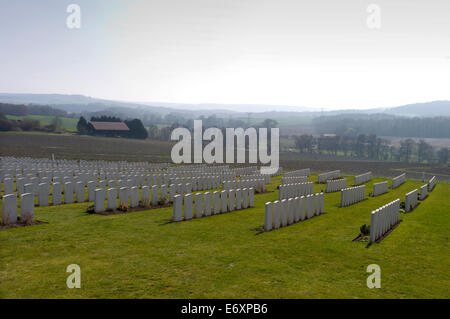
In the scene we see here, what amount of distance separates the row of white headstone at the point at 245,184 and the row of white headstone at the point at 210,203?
3.74 metres

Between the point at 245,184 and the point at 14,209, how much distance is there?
13.0m

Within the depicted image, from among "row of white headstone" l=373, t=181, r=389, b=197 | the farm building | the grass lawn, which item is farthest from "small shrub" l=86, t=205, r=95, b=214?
the farm building

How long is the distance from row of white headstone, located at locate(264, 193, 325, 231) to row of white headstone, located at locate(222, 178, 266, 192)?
20.7ft

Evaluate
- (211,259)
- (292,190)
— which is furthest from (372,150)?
(211,259)

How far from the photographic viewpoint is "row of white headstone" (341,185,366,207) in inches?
729

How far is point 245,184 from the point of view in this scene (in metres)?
22.0

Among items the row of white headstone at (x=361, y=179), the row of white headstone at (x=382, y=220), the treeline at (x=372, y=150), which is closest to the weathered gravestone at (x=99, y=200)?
the row of white headstone at (x=382, y=220)

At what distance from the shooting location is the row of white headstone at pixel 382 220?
11.0m

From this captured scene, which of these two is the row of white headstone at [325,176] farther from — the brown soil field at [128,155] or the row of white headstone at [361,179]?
the brown soil field at [128,155]

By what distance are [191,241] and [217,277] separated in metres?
2.97

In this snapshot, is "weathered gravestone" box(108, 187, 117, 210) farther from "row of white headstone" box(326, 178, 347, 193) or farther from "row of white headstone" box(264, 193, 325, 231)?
"row of white headstone" box(326, 178, 347, 193)

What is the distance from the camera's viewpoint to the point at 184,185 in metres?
20.2
